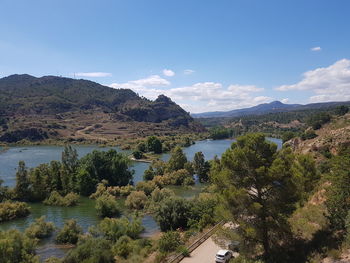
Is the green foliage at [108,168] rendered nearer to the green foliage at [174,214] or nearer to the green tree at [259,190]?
the green foliage at [174,214]

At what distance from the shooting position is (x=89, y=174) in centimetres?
6619

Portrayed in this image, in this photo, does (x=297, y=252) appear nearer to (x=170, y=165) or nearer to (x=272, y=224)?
(x=272, y=224)

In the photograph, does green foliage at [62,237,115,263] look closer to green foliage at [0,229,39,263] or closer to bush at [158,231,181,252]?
green foliage at [0,229,39,263]

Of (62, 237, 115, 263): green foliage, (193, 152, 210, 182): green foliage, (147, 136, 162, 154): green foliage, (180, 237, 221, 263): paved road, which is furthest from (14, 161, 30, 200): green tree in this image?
(147, 136, 162, 154): green foliage

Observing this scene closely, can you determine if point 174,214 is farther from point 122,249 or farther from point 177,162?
point 177,162

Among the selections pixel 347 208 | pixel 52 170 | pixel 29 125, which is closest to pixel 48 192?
pixel 52 170

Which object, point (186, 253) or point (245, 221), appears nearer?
point (245, 221)

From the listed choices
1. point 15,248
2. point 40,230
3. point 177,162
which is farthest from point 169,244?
point 177,162

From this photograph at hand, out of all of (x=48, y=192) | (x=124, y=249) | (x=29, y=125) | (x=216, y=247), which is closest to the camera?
(x=216, y=247)

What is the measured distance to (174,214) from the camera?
39.2 meters

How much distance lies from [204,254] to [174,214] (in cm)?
1415

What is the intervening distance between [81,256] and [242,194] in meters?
17.4

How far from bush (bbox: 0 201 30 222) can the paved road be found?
35793 mm

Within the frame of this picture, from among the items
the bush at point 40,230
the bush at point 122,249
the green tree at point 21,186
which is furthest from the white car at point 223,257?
the green tree at point 21,186
